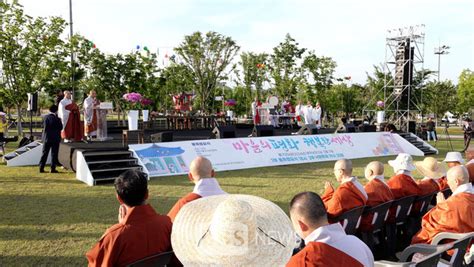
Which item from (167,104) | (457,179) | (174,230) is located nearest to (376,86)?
(167,104)

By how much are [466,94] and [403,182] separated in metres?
41.3


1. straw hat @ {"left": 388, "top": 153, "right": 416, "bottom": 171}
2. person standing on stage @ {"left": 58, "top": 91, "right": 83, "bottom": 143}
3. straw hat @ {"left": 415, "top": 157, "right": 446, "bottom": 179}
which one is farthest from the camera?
person standing on stage @ {"left": 58, "top": 91, "right": 83, "bottom": 143}

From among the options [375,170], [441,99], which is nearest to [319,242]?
[375,170]

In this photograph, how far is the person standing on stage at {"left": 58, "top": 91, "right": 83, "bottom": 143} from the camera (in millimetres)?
11172

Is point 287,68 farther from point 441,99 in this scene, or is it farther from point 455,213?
point 455,213

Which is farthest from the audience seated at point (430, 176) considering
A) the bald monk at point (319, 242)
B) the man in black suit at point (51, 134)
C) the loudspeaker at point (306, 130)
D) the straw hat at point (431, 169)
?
the loudspeaker at point (306, 130)

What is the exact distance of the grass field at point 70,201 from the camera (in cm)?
473

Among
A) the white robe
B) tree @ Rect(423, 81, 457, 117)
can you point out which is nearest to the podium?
the white robe

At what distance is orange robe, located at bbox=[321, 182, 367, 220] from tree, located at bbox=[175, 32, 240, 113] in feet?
83.2

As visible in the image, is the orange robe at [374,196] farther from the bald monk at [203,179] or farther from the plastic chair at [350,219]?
the bald monk at [203,179]

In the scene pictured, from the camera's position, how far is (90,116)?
12.5 m

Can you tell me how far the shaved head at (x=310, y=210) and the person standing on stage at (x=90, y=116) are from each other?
1137 cm

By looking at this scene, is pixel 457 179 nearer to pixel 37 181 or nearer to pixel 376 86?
pixel 37 181

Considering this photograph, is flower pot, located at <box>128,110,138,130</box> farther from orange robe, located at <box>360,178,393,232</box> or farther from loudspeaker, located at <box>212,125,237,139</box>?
orange robe, located at <box>360,178,393,232</box>
